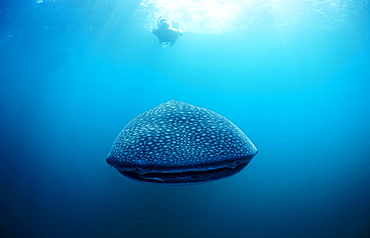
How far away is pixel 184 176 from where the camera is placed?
5.68 feet

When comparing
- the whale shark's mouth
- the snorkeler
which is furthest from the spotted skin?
the snorkeler

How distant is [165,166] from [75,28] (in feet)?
65.2

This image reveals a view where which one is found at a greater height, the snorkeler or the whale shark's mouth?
the snorkeler

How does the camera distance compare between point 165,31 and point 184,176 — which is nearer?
point 184,176

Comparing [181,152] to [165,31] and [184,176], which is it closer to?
[184,176]

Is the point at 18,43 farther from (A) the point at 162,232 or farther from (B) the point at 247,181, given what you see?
(B) the point at 247,181

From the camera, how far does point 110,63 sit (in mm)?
32375

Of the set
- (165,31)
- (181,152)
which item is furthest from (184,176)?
(165,31)

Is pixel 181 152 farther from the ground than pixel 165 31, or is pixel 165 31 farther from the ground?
pixel 165 31

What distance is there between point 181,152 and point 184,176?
253 millimetres

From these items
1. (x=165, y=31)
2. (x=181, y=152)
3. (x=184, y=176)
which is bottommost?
(x=184, y=176)

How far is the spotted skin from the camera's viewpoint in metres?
1.61

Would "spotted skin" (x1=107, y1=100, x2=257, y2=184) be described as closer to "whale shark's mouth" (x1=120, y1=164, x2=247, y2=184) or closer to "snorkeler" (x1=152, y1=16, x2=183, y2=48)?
"whale shark's mouth" (x1=120, y1=164, x2=247, y2=184)

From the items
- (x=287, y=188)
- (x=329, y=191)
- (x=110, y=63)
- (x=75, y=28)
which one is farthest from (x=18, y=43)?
(x=329, y=191)
